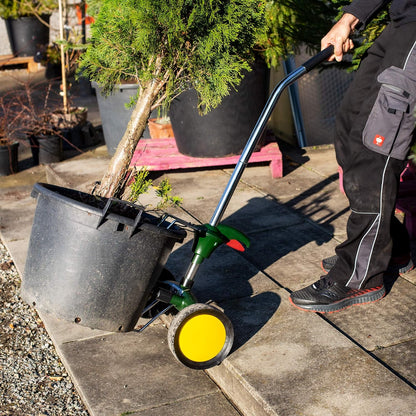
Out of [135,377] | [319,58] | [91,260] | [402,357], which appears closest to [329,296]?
[402,357]

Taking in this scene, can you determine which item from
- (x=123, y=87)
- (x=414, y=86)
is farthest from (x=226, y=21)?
(x=123, y=87)

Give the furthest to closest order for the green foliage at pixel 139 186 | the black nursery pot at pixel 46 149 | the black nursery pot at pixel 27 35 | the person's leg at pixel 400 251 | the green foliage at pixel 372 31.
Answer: the black nursery pot at pixel 27 35, the black nursery pot at pixel 46 149, the green foliage at pixel 372 31, the person's leg at pixel 400 251, the green foliage at pixel 139 186

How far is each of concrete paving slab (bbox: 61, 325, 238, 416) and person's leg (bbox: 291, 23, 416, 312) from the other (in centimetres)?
71

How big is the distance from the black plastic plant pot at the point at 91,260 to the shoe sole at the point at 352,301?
2.98 ft

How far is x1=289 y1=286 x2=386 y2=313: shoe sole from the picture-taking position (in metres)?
3.19

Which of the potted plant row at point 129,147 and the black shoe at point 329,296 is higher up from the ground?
the potted plant row at point 129,147

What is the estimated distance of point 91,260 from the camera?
2527mm

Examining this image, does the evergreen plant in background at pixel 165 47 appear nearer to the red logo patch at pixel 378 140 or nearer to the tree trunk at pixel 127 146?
the tree trunk at pixel 127 146

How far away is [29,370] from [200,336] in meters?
0.89

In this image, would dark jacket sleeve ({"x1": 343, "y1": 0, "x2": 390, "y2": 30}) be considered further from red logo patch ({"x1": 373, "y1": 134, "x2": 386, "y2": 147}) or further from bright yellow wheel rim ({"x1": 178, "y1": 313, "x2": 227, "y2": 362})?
bright yellow wheel rim ({"x1": 178, "y1": 313, "x2": 227, "y2": 362})

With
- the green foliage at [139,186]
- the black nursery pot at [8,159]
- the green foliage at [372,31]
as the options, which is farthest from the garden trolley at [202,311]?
the black nursery pot at [8,159]

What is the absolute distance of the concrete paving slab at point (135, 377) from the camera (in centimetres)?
271

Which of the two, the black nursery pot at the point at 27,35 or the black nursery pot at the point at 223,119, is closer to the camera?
the black nursery pot at the point at 223,119

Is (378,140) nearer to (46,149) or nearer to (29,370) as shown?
(29,370)
